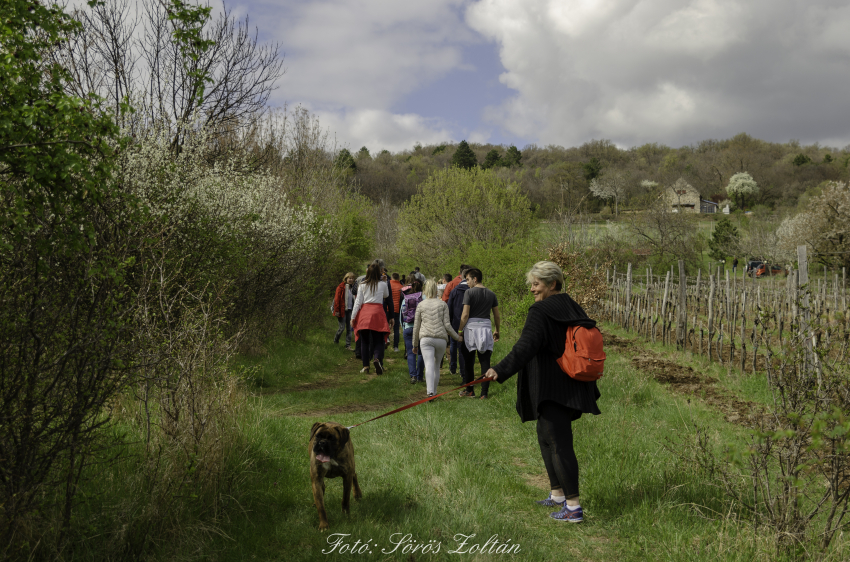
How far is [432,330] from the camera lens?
7828 mm

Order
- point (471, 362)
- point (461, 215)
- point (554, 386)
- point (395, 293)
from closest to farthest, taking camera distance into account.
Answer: point (554, 386) → point (471, 362) → point (395, 293) → point (461, 215)

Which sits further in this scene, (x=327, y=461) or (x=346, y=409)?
(x=346, y=409)

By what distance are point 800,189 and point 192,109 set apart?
73153 mm

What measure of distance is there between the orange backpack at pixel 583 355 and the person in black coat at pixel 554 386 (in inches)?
2.8

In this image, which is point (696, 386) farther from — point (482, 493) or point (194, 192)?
point (194, 192)

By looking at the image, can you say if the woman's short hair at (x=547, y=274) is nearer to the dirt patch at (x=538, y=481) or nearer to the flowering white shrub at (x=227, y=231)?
the dirt patch at (x=538, y=481)

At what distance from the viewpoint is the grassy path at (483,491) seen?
3469mm

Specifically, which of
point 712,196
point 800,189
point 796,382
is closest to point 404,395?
point 796,382

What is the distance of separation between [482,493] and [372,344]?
222 inches

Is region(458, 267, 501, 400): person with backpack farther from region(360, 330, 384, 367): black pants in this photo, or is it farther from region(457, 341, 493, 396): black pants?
region(360, 330, 384, 367): black pants

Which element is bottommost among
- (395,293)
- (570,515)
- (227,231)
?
(570,515)

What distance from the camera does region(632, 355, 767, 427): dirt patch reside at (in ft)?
24.9

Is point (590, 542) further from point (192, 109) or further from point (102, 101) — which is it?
point (192, 109)

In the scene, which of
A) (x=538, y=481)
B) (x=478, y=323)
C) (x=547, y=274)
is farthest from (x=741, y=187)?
(x=547, y=274)
